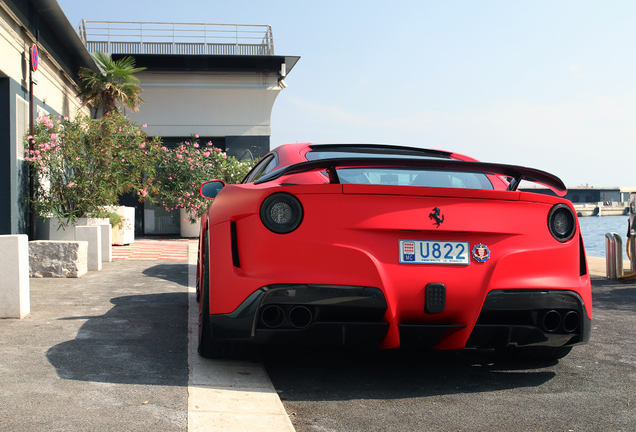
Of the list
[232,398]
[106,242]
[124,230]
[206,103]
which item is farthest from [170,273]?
[206,103]

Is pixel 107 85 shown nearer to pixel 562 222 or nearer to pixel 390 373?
pixel 390 373

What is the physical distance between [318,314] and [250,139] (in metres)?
18.6

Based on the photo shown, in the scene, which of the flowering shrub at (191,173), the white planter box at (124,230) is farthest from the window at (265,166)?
the flowering shrub at (191,173)

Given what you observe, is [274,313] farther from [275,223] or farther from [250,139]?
[250,139]

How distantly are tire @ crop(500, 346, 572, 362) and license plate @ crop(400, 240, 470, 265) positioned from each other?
3.41 ft

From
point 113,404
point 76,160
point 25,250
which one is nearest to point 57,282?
point 25,250

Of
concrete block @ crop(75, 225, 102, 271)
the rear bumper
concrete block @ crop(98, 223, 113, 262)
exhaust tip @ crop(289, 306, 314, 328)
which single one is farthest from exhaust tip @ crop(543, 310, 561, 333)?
concrete block @ crop(98, 223, 113, 262)

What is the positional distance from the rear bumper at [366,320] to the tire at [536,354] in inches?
20.6

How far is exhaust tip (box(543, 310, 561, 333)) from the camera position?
290 centimetres

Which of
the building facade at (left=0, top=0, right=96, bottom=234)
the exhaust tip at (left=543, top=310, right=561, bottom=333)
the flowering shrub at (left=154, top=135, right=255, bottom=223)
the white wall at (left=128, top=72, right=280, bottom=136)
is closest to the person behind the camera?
the exhaust tip at (left=543, top=310, right=561, bottom=333)

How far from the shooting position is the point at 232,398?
2.63 metres

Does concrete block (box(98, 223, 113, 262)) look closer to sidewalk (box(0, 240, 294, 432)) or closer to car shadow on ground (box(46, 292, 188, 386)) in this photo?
sidewalk (box(0, 240, 294, 432))

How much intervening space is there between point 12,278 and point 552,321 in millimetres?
3927

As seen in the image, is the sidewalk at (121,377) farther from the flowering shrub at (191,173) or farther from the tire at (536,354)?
the flowering shrub at (191,173)
